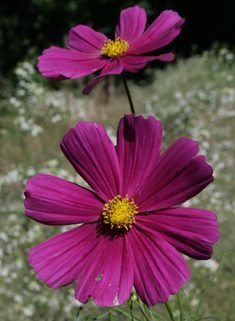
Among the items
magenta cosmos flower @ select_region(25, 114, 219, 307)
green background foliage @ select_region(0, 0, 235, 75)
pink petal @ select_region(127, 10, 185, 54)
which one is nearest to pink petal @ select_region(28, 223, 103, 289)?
magenta cosmos flower @ select_region(25, 114, 219, 307)

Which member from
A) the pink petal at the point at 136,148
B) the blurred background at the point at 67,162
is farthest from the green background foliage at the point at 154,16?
the pink petal at the point at 136,148

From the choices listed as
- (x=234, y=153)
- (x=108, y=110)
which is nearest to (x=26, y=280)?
(x=234, y=153)

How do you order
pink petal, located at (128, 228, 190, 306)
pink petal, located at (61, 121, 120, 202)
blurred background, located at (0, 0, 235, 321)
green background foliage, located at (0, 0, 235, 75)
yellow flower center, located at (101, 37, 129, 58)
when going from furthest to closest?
green background foliage, located at (0, 0, 235, 75), blurred background, located at (0, 0, 235, 321), yellow flower center, located at (101, 37, 129, 58), pink petal, located at (61, 121, 120, 202), pink petal, located at (128, 228, 190, 306)

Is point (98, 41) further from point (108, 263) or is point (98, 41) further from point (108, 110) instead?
point (108, 110)

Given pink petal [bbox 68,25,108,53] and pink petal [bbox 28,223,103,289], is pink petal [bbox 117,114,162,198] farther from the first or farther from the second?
pink petal [bbox 68,25,108,53]

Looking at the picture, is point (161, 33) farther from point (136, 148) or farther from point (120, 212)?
point (120, 212)

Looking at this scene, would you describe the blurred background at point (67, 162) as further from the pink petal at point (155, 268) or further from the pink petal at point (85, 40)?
the pink petal at point (85, 40)

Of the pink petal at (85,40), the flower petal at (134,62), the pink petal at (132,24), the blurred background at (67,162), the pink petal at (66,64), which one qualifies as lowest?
the blurred background at (67,162)
